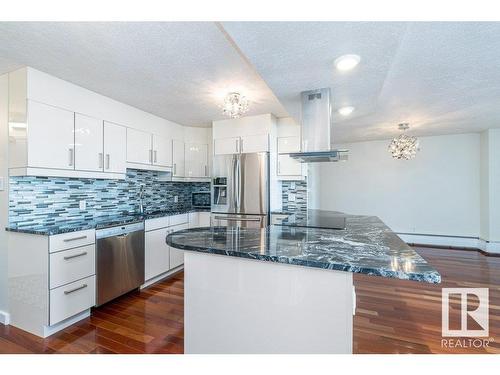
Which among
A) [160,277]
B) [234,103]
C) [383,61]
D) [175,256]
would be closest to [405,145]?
[383,61]

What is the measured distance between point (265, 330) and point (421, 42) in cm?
220

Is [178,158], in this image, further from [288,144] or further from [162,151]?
[288,144]

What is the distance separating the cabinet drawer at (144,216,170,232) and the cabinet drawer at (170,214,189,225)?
0.27 feet

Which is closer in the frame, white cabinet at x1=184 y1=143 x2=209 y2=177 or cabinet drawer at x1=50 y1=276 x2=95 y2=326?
cabinet drawer at x1=50 y1=276 x2=95 y2=326

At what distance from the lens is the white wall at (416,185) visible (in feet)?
16.8

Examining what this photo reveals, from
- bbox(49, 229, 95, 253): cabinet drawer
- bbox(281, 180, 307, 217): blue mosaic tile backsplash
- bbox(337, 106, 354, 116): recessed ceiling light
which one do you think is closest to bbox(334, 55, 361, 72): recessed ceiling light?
bbox(337, 106, 354, 116): recessed ceiling light

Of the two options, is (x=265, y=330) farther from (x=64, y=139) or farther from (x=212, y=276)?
(x=64, y=139)

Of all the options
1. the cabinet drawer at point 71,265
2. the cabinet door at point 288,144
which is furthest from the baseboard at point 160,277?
the cabinet door at point 288,144

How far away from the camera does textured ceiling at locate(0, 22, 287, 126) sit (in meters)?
→ 1.65

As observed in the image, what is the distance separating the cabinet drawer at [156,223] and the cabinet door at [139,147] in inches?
31.5

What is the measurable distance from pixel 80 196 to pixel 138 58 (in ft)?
5.85

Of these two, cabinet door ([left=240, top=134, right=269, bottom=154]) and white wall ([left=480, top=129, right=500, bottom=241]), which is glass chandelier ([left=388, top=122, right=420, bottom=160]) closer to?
white wall ([left=480, top=129, right=500, bottom=241])

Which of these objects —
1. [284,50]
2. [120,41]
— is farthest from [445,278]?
[120,41]
